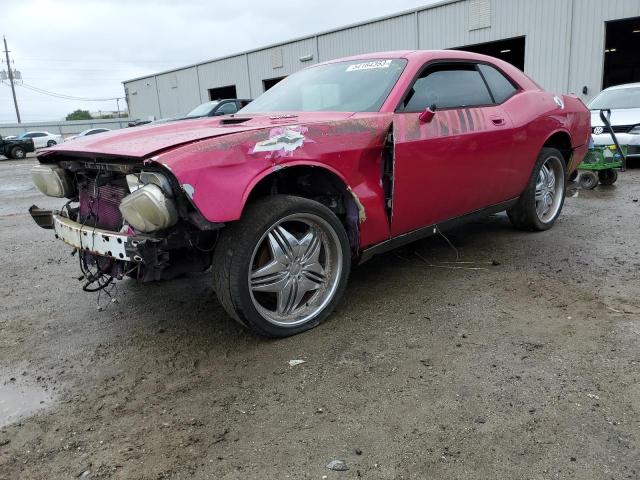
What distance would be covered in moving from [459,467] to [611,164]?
6.45 meters

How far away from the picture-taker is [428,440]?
2.09 meters

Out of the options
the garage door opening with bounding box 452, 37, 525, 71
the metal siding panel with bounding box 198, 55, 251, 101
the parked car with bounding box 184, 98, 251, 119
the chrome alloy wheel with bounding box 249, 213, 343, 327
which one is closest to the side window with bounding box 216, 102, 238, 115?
the parked car with bounding box 184, 98, 251, 119

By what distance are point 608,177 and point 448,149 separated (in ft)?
17.3

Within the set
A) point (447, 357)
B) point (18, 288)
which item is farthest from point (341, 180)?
point (18, 288)

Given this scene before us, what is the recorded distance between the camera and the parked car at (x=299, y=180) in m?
2.57

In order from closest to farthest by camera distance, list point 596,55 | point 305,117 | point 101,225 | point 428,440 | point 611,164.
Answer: point 428,440
point 101,225
point 305,117
point 611,164
point 596,55

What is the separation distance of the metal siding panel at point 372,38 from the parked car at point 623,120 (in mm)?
9699

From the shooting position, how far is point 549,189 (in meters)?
5.14

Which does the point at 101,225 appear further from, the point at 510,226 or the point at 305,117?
the point at 510,226

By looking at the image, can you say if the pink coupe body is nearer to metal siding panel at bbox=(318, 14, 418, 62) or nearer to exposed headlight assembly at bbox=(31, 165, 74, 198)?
exposed headlight assembly at bbox=(31, 165, 74, 198)

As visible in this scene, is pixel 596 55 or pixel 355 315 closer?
Answer: pixel 355 315

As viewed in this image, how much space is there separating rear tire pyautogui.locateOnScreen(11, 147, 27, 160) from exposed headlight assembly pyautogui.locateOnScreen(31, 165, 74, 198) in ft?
84.8

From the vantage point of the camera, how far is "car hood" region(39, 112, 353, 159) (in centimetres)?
261

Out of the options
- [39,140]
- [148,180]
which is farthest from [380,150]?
[39,140]
